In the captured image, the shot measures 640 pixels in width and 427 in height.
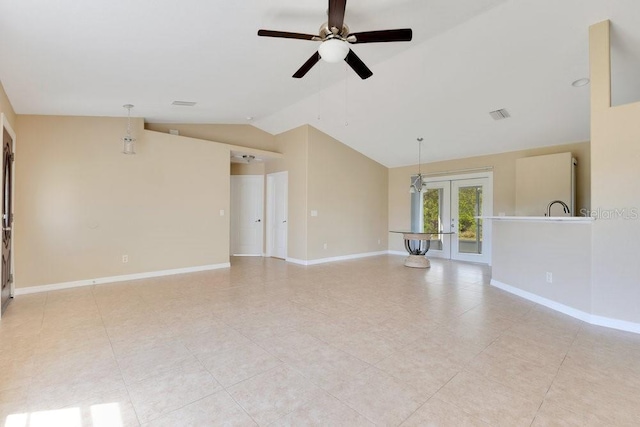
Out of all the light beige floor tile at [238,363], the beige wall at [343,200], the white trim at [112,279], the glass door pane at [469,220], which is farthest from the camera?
the glass door pane at [469,220]

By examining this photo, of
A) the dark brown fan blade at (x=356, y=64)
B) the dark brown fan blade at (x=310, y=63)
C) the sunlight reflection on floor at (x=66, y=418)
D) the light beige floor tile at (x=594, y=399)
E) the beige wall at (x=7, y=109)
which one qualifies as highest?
the dark brown fan blade at (x=310, y=63)

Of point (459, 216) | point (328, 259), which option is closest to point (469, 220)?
point (459, 216)

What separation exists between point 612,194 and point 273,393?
3.64 metres

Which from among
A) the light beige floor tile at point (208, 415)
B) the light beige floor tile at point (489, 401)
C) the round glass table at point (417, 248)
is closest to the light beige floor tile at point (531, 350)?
the light beige floor tile at point (489, 401)

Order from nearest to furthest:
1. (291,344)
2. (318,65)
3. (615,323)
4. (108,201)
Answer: (291,344), (615,323), (318,65), (108,201)

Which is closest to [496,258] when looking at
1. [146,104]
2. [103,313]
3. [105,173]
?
[103,313]

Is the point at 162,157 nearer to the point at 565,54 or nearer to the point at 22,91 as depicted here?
the point at 22,91

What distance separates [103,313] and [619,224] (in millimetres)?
5487

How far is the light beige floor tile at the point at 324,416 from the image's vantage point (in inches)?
62.1

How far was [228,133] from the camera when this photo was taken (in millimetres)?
6434

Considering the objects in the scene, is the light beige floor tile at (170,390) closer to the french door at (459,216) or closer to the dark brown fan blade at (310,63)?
the dark brown fan blade at (310,63)

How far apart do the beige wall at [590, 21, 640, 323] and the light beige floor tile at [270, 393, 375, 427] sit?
117 inches

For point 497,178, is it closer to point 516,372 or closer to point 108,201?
point 516,372

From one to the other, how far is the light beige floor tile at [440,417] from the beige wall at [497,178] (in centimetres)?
533
